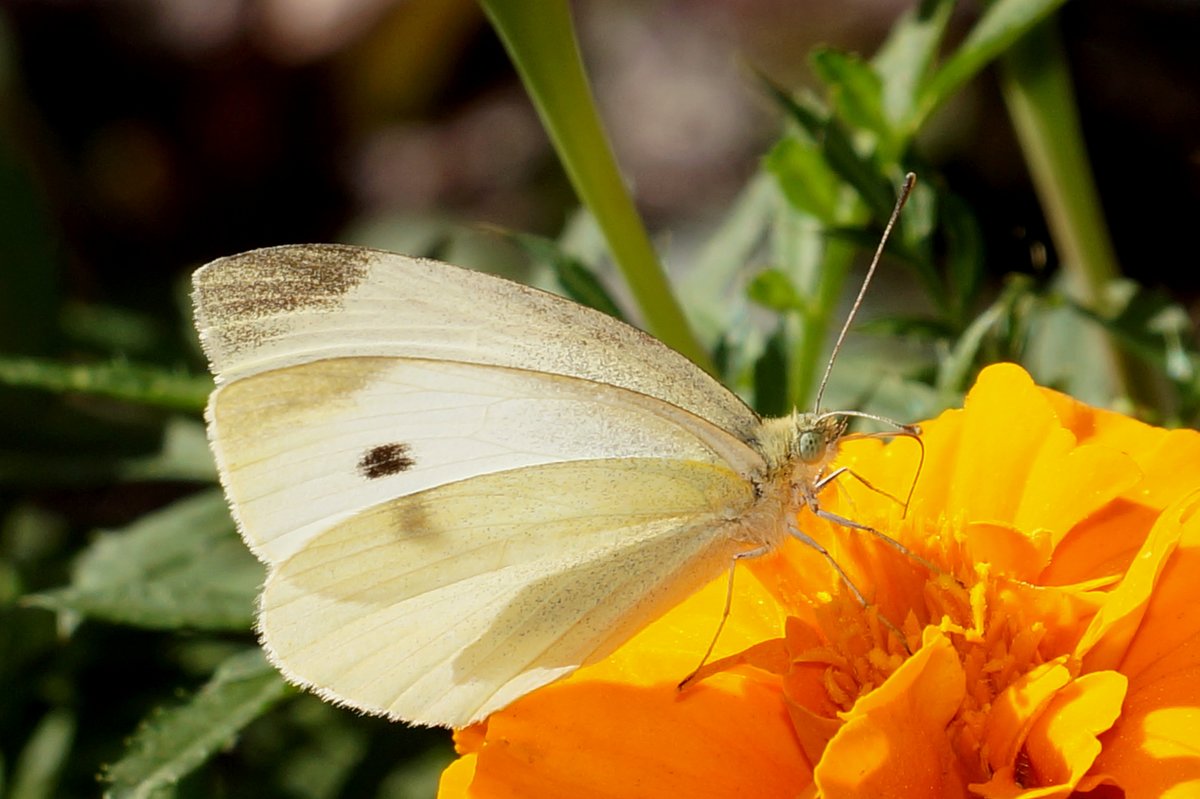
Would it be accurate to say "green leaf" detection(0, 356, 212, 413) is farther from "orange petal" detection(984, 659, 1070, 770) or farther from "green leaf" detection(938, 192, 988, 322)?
"orange petal" detection(984, 659, 1070, 770)

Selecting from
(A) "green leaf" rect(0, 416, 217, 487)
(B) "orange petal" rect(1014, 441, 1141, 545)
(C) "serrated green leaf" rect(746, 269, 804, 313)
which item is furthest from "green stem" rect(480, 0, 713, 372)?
(A) "green leaf" rect(0, 416, 217, 487)

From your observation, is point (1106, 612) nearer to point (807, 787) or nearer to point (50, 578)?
point (807, 787)

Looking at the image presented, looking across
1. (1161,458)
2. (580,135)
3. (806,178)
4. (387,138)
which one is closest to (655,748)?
(1161,458)

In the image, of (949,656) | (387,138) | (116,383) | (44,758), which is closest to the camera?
(949,656)

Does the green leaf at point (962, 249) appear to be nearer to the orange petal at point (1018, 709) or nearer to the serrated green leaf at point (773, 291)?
the serrated green leaf at point (773, 291)

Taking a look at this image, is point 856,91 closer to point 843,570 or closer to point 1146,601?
point 843,570

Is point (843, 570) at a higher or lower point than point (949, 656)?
higher

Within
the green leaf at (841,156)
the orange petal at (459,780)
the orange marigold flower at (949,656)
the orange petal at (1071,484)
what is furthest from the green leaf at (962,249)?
the orange petal at (459,780)
